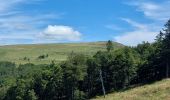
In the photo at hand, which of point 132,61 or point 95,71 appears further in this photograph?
point 95,71

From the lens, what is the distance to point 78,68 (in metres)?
114

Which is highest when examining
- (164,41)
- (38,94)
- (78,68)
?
(164,41)

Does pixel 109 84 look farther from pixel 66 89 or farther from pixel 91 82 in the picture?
pixel 66 89

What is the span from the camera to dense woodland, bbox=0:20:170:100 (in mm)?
114075

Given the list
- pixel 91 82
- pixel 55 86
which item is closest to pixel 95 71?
pixel 91 82

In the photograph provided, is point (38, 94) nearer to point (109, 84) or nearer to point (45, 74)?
point (45, 74)

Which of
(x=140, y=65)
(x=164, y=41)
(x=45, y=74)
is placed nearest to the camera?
(x=164, y=41)

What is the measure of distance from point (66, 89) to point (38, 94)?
12.7 meters

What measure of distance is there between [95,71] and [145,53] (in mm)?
16569

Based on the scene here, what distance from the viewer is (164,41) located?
110 m

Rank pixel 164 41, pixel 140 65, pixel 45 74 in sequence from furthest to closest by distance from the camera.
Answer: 1. pixel 45 74
2. pixel 140 65
3. pixel 164 41

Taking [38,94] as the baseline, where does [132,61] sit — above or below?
above

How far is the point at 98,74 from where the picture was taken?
121875mm

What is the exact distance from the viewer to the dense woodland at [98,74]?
374 feet
